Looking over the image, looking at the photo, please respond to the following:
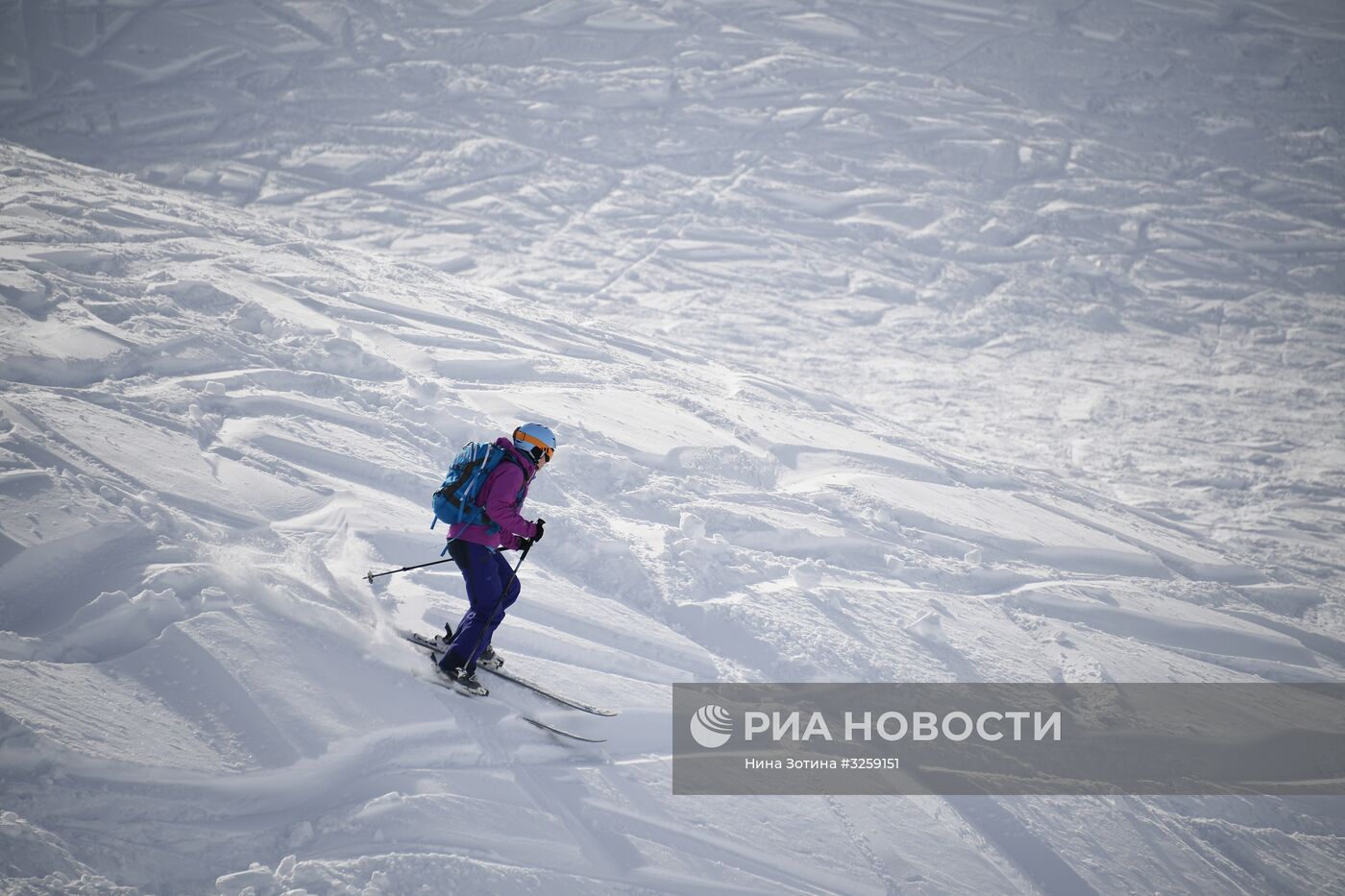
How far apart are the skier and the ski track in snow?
333 millimetres

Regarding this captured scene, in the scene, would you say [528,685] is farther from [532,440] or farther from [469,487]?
[532,440]

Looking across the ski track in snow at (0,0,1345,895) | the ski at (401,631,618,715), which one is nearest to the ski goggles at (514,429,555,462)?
the ski at (401,631,618,715)

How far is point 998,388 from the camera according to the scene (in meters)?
15.5

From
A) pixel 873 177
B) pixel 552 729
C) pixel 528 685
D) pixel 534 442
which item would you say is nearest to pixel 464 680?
pixel 528 685

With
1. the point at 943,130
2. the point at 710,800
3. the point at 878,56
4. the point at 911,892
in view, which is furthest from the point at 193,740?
the point at 878,56

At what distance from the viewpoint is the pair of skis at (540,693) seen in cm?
500

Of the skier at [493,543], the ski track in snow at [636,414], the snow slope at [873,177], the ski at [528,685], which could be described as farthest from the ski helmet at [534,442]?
the snow slope at [873,177]

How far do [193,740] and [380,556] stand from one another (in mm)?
2052

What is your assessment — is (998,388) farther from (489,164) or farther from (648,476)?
(489,164)

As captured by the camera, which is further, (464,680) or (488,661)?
(488,661)

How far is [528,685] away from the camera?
518cm

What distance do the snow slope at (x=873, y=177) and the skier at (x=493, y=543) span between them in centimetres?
970

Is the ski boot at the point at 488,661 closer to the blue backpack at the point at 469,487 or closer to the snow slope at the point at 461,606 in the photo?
the snow slope at the point at 461,606

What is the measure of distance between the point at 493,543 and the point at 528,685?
3.51ft
